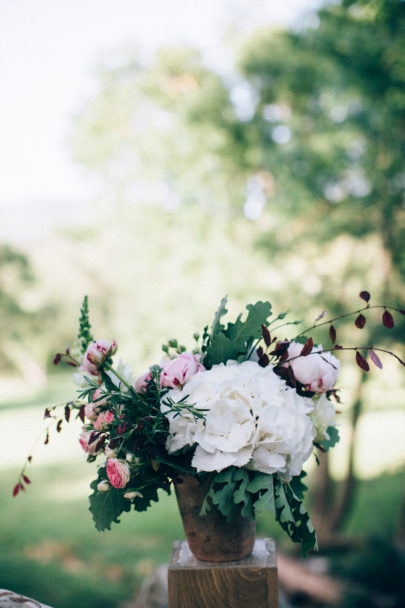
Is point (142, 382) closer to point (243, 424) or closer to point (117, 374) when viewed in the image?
point (117, 374)

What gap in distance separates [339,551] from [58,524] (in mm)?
3751

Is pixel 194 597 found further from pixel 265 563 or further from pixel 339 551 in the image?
pixel 339 551

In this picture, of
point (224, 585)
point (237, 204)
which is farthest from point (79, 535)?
point (224, 585)

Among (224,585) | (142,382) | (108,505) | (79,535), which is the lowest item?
(224,585)

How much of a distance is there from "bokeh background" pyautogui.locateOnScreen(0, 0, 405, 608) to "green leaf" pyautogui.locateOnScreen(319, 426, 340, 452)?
326 cm

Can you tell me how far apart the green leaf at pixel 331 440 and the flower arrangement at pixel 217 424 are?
0.25 ft

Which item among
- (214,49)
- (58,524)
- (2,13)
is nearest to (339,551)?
(58,524)

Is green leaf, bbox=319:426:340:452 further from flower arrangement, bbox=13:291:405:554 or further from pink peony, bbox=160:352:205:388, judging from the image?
pink peony, bbox=160:352:205:388

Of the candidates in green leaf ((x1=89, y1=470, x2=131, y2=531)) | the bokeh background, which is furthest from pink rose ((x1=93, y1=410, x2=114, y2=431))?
the bokeh background

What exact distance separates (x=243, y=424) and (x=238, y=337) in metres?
0.23

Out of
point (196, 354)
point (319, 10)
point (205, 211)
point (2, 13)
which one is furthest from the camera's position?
point (2, 13)

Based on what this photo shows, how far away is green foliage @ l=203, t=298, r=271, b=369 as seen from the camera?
1198 mm

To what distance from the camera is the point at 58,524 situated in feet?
23.3

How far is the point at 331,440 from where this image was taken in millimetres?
1278
